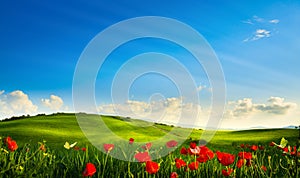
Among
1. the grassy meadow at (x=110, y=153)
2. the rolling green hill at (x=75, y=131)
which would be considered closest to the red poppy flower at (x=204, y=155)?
the grassy meadow at (x=110, y=153)

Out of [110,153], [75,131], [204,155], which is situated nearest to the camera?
[204,155]

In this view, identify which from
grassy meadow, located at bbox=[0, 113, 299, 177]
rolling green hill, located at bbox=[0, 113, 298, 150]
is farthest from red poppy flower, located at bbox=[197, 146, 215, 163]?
rolling green hill, located at bbox=[0, 113, 298, 150]

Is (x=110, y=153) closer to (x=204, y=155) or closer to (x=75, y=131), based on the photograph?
(x=204, y=155)

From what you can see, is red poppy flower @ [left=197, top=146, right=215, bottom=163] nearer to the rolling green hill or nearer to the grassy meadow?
the grassy meadow

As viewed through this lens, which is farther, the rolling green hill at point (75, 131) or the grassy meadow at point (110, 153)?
the rolling green hill at point (75, 131)

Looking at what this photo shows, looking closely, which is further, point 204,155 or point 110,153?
point 110,153

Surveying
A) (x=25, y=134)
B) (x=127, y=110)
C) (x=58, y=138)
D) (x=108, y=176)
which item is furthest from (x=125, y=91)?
(x=25, y=134)

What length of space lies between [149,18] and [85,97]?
7.98ft

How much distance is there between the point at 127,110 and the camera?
8000 mm

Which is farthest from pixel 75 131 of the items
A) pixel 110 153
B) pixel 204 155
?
A: pixel 204 155

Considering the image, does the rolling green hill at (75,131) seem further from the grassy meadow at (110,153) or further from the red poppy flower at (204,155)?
the red poppy flower at (204,155)

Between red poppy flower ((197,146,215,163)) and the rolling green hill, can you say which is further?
the rolling green hill

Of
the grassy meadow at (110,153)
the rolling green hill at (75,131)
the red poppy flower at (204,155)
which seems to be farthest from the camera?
the rolling green hill at (75,131)

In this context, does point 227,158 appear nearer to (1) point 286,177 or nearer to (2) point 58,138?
(1) point 286,177
